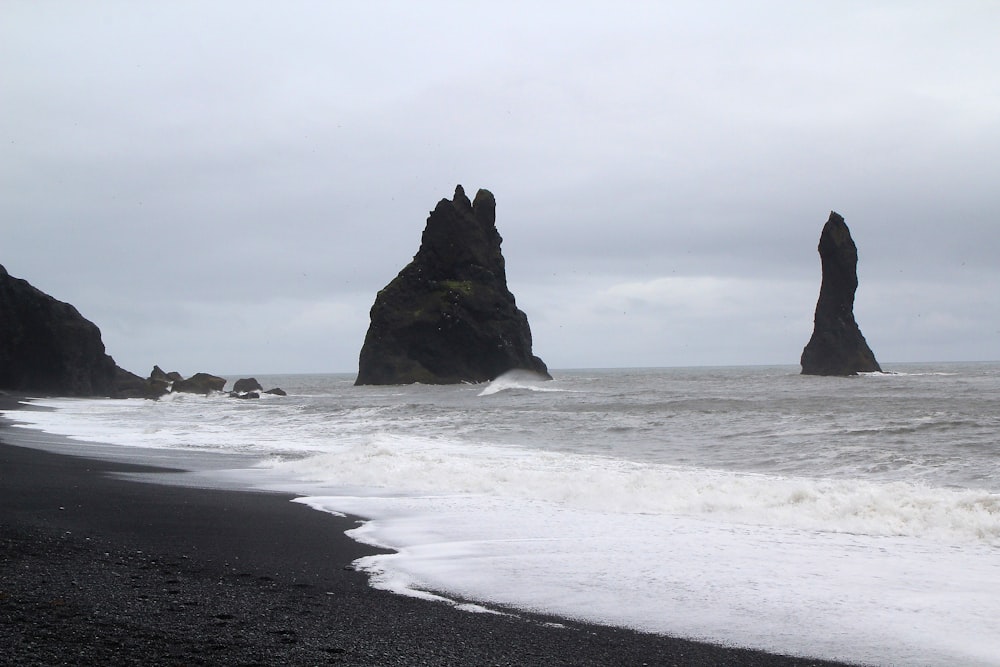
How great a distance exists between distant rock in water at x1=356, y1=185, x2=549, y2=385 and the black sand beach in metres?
83.9

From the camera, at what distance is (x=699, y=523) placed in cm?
990

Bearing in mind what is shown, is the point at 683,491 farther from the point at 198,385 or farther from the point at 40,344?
the point at 40,344

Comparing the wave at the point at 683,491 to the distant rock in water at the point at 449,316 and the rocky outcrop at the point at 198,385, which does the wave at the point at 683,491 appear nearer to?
the rocky outcrop at the point at 198,385

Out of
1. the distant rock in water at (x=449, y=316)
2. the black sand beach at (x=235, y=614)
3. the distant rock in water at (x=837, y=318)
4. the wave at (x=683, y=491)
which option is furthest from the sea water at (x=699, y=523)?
the distant rock in water at (x=837, y=318)

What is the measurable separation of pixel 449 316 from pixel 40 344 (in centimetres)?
4186

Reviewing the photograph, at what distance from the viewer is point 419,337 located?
9444cm

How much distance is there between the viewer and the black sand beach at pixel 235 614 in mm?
4574

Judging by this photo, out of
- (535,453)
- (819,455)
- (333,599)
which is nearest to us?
(333,599)

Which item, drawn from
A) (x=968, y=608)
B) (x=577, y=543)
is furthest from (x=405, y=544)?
(x=968, y=608)

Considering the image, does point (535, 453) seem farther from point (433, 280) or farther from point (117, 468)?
point (433, 280)

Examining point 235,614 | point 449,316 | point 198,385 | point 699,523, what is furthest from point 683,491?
point 449,316

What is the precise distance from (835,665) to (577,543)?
3.70 m

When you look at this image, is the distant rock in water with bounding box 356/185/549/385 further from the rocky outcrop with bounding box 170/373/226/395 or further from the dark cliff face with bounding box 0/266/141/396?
the dark cliff face with bounding box 0/266/141/396

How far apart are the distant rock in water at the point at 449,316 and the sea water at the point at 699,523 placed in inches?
2772
